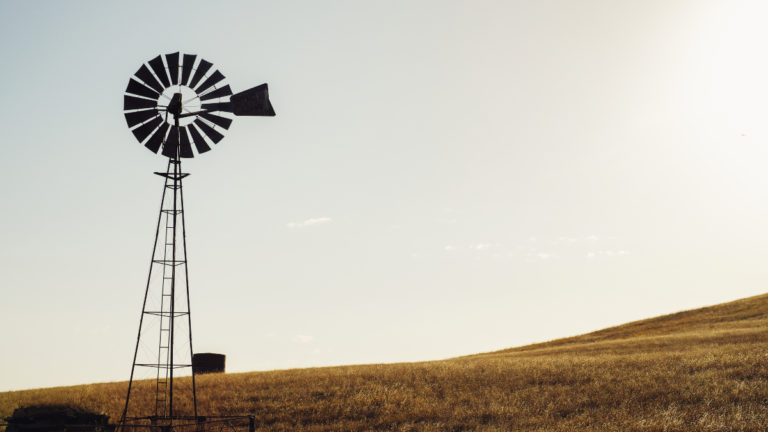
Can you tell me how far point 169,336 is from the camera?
17.7m

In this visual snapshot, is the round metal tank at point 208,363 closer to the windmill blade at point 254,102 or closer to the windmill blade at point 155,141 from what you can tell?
the windmill blade at point 155,141

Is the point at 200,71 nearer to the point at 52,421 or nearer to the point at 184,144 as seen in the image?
the point at 184,144

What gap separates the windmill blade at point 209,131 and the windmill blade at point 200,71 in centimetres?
118

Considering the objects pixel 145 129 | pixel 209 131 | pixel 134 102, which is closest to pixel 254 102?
pixel 209 131

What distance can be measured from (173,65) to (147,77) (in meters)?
0.87

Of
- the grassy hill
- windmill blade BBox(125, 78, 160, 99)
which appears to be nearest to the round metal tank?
the grassy hill

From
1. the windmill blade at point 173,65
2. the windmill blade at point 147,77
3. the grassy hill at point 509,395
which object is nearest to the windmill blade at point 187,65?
the windmill blade at point 173,65

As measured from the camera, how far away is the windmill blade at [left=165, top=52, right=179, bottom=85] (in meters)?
19.0

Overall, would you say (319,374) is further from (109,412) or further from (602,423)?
(602,423)

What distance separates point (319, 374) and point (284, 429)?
729cm

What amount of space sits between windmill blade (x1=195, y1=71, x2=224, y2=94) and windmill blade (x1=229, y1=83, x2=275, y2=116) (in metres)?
0.84

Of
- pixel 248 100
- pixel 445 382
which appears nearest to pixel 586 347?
pixel 445 382

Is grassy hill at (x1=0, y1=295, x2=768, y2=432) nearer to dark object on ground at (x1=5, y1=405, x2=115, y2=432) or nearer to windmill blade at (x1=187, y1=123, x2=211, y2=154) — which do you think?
dark object on ground at (x1=5, y1=405, x2=115, y2=432)

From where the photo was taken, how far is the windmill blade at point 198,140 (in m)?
19.8
